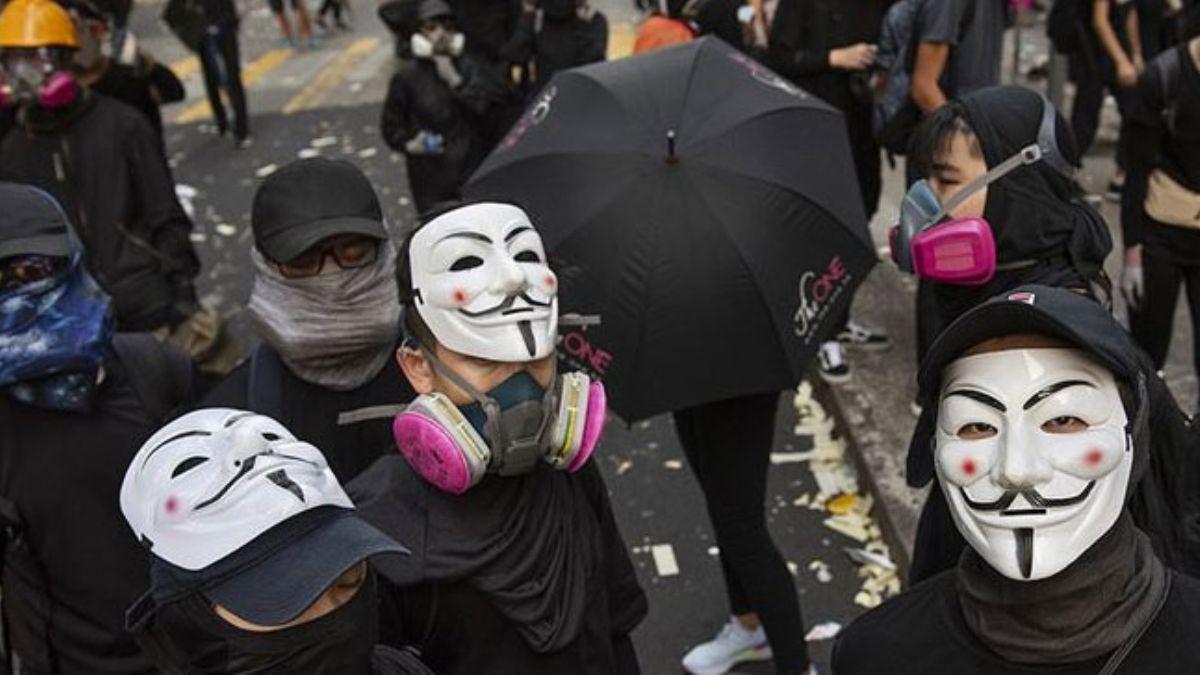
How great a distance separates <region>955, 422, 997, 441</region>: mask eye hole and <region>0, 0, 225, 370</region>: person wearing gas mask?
3407 mm

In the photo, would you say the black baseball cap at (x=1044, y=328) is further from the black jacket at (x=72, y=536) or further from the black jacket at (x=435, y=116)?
the black jacket at (x=435, y=116)

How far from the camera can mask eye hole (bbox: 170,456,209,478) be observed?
197cm

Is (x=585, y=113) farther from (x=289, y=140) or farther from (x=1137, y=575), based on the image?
(x=289, y=140)

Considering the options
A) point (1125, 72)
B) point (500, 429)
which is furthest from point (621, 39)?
point (500, 429)

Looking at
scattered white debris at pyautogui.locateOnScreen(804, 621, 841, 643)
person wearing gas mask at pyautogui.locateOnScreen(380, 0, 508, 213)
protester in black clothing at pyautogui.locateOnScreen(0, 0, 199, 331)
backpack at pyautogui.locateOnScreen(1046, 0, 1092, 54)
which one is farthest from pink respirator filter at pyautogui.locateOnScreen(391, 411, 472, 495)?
A: backpack at pyautogui.locateOnScreen(1046, 0, 1092, 54)

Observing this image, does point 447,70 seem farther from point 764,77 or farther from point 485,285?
point 485,285

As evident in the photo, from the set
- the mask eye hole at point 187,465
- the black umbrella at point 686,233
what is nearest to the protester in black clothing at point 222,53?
the black umbrella at point 686,233

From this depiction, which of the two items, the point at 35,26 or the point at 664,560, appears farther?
the point at 664,560

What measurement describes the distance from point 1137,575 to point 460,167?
565cm

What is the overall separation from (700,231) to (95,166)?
262cm

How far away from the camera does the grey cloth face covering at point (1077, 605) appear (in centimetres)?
178

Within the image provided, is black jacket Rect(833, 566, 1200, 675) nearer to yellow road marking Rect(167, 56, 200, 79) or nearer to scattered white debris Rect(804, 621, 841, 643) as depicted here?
scattered white debris Rect(804, 621, 841, 643)

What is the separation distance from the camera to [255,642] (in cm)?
183

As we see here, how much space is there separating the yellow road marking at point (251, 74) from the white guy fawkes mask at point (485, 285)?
35.3 ft
